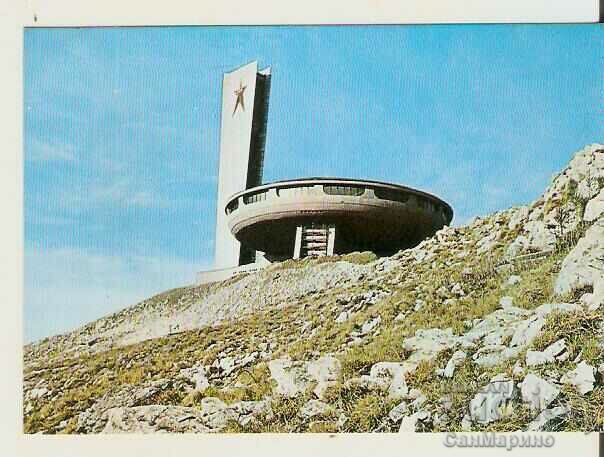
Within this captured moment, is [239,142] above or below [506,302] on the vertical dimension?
above

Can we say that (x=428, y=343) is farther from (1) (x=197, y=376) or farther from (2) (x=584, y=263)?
(1) (x=197, y=376)

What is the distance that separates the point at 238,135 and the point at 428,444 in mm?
1460

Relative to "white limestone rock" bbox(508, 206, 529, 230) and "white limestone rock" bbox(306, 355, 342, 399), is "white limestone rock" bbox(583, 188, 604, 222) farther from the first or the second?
"white limestone rock" bbox(306, 355, 342, 399)

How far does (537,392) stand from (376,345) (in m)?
0.66

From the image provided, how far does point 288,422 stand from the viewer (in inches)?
137

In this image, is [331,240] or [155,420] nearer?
[155,420]

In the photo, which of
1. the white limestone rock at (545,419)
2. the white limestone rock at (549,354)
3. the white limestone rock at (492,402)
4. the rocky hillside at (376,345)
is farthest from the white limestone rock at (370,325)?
the white limestone rock at (545,419)

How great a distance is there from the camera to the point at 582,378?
3.45m

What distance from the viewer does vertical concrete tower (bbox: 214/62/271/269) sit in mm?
3570

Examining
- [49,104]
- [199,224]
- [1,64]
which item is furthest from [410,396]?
[1,64]

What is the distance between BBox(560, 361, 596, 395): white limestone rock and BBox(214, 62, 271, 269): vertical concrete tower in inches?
53.3

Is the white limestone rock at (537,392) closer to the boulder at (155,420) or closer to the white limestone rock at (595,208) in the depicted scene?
the white limestone rock at (595,208)

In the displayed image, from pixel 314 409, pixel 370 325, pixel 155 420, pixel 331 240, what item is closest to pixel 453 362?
pixel 370 325

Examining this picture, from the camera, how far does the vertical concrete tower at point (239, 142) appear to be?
357 centimetres
